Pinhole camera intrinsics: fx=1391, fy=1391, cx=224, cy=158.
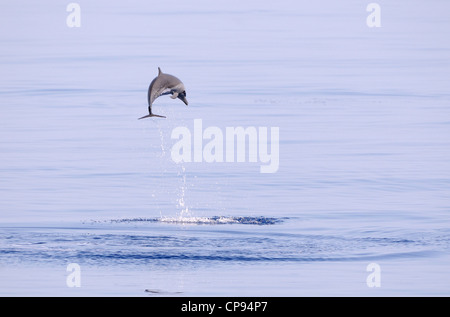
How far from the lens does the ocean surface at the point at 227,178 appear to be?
67.6ft

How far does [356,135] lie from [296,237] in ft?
40.3

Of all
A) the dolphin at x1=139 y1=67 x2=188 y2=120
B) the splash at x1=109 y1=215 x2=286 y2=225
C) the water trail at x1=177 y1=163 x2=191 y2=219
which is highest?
the dolphin at x1=139 y1=67 x2=188 y2=120

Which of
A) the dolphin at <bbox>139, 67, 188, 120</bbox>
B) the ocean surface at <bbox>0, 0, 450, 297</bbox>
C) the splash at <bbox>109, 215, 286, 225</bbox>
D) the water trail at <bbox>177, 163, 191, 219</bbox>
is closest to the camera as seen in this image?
the ocean surface at <bbox>0, 0, 450, 297</bbox>

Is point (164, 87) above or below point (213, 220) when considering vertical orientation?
above

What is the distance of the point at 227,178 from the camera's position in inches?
1147

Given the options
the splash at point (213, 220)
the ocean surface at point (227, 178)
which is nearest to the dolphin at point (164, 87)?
the splash at point (213, 220)

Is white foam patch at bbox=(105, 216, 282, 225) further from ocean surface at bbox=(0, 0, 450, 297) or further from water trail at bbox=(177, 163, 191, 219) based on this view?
water trail at bbox=(177, 163, 191, 219)

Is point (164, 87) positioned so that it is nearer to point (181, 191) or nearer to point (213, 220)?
point (213, 220)

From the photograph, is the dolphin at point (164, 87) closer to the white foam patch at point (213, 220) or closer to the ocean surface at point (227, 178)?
the white foam patch at point (213, 220)

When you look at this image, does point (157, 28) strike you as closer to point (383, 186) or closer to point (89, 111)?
point (89, 111)

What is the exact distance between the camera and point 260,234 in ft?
76.5

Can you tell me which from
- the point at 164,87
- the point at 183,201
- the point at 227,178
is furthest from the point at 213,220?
the point at 227,178

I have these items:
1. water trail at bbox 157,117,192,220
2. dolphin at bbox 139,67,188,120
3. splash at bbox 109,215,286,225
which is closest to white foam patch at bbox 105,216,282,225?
splash at bbox 109,215,286,225

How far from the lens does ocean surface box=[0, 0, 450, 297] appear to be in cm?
2059
